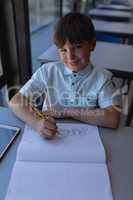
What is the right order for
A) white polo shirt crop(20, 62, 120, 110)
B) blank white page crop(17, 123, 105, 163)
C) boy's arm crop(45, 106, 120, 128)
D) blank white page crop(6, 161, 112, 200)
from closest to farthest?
blank white page crop(6, 161, 112, 200)
blank white page crop(17, 123, 105, 163)
boy's arm crop(45, 106, 120, 128)
white polo shirt crop(20, 62, 120, 110)

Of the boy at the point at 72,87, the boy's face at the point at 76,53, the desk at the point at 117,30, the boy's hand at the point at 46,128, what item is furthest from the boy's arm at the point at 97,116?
the desk at the point at 117,30

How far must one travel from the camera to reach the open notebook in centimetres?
61

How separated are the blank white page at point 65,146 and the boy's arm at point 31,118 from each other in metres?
0.02

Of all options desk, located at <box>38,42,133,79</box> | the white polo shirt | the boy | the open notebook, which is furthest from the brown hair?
desk, located at <box>38,42,133,79</box>

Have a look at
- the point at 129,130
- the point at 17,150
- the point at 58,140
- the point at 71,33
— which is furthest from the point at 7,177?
the point at 71,33

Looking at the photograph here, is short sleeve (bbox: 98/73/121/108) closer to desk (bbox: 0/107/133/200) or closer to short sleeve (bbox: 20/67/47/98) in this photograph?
desk (bbox: 0/107/133/200)

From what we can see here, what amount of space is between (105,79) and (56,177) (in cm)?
56

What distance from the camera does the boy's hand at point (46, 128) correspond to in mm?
807

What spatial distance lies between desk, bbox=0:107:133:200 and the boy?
0.16 feet

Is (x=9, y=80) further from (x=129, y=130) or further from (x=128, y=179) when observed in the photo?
(x=128, y=179)

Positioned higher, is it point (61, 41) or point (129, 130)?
point (61, 41)

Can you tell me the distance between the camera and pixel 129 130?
909 mm

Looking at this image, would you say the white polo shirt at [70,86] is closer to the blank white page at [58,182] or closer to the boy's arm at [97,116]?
the boy's arm at [97,116]

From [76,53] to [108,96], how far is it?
248 mm
